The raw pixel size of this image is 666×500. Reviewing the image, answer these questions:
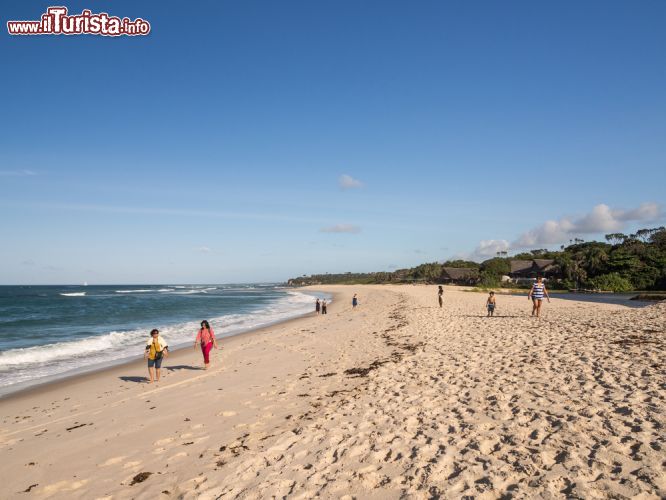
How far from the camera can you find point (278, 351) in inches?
556

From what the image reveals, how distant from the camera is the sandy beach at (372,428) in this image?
4.28 meters

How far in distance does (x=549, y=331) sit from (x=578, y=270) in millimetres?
54592

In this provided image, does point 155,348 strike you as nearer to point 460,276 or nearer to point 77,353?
point 77,353

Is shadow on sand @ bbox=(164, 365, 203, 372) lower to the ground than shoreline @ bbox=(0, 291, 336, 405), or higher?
higher

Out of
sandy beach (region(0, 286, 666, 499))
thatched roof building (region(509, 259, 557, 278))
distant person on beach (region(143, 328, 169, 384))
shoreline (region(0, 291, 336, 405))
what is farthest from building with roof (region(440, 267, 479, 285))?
distant person on beach (region(143, 328, 169, 384))

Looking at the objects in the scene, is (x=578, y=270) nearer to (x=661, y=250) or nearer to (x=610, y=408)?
(x=661, y=250)

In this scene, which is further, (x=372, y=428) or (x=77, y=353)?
(x=77, y=353)

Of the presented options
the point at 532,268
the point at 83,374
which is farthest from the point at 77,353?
the point at 532,268

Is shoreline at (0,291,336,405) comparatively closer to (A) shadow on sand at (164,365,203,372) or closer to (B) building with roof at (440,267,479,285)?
(A) shadow on sand at (164,365,203,372)

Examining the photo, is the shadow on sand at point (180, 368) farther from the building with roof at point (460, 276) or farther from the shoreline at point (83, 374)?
the building with roof at point (460, 276)

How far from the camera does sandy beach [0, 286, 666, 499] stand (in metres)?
4.28

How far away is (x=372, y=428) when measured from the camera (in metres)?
5.88

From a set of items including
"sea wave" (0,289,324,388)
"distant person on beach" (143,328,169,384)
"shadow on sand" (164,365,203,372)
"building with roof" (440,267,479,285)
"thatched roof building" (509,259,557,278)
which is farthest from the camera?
"building with roof" (440,267,479,285)

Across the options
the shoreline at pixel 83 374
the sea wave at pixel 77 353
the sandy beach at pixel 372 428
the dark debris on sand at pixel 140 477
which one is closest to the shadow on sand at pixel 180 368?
the shoreline at pixel 83 374
